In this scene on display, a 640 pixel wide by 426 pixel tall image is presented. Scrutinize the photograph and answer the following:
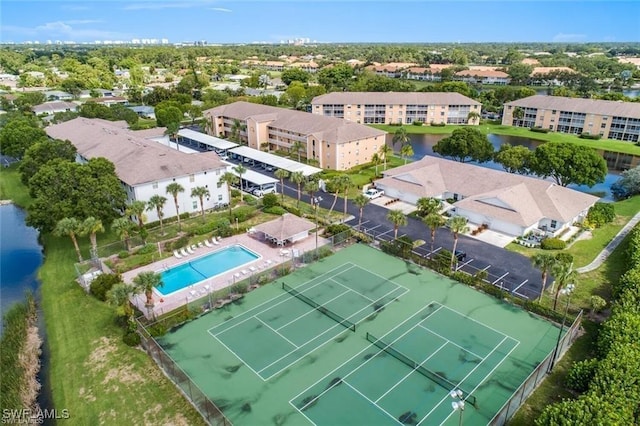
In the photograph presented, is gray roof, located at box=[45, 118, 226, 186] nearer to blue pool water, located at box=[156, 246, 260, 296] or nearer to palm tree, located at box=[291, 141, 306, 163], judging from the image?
blue pool water, located at box=[156, 246, 260, 296]

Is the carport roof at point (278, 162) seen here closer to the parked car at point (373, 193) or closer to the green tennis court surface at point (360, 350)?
the parked car at point (373, 193)

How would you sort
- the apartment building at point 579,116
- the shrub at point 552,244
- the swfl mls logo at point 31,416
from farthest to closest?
the apartment building at point 579,116 < the shrub at point 552,244 < the swfl mls logo at point 31,416

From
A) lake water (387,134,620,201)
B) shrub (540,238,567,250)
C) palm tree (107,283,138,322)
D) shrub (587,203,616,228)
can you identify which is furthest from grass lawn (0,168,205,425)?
lake water (387,134,620,201)

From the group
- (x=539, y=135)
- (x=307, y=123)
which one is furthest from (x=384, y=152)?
(x=539, y=135)

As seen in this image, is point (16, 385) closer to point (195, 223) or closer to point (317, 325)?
point (317, 325)

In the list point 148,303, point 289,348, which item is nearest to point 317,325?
point 289,348

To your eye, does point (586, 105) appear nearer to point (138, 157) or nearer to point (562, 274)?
point (562, 274)

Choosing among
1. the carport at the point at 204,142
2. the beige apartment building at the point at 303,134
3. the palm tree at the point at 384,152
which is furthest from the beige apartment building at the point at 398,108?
the palm tree at the point at 384,152
